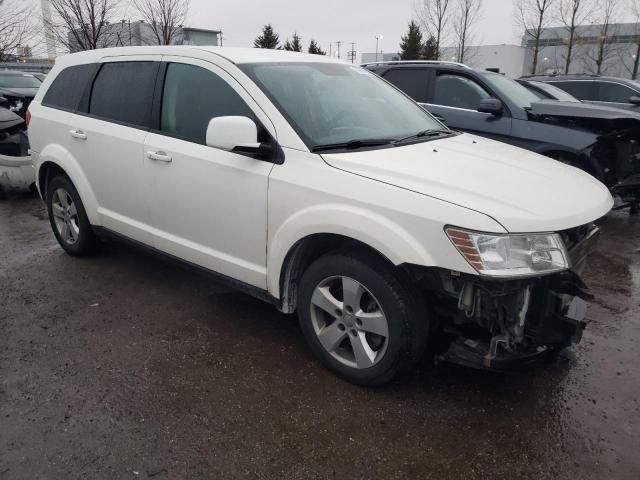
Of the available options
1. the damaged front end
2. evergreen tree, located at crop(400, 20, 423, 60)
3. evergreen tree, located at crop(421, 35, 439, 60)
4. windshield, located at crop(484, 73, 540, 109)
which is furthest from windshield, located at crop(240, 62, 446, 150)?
evergreen tree, located at crop(400, 20, 423, 60)

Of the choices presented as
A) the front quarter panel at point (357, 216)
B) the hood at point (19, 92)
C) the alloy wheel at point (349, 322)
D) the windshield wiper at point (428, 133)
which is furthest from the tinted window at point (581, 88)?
the hood at point (19, 92)

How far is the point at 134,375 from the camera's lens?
3004 millimetres

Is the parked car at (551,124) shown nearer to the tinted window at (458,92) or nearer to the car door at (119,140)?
the tinted window at (458,92)

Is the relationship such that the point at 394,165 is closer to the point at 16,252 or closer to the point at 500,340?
the point at 500,340

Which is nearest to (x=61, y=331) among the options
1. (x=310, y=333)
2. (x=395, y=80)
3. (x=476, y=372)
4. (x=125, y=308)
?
(x=125, y=308)

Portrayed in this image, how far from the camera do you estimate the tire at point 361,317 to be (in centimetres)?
259

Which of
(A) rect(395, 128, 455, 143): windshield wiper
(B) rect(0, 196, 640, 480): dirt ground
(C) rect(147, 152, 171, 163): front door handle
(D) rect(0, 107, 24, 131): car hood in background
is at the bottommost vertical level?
(B) rect(0, 196, 640, 480): dirt ground

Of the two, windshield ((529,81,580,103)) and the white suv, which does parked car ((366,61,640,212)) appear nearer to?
windshield ((529,81,580,103))

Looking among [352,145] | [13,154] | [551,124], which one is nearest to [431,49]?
[551,124]

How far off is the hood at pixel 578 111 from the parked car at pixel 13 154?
6476mm

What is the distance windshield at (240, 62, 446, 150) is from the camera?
3090mm

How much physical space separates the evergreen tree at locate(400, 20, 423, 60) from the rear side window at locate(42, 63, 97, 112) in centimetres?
2935

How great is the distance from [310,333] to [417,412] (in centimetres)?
73

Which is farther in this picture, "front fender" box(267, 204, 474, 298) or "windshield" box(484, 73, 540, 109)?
"windshield" box(484, 73, 540, 109)
